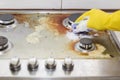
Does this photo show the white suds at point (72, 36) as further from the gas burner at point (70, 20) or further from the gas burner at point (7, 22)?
the gas burner at point (7, 22)

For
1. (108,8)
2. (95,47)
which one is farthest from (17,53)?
(108,8)

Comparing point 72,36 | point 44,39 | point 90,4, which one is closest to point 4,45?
point 44,39

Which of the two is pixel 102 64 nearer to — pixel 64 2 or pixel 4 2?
pixel 64 2

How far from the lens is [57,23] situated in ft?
3.17

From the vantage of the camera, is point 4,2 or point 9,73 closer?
point 9,73

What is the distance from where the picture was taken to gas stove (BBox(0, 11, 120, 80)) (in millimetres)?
697

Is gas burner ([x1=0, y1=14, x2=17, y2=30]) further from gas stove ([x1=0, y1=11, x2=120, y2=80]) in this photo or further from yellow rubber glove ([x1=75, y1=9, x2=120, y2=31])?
yellow rubber glove ([x1=75, y1=9, x2=120, y2=31])

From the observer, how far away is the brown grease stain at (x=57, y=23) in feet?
3.01

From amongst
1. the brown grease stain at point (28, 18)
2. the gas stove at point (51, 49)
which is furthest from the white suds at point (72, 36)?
the brown grease stain at point (28, 18)

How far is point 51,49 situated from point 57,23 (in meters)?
0.19

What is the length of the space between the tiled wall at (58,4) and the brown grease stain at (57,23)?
0.16 ft

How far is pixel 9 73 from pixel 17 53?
0.36ft

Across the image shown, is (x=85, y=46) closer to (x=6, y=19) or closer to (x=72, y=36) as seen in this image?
(x=72, y=36)

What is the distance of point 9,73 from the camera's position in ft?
2.26
